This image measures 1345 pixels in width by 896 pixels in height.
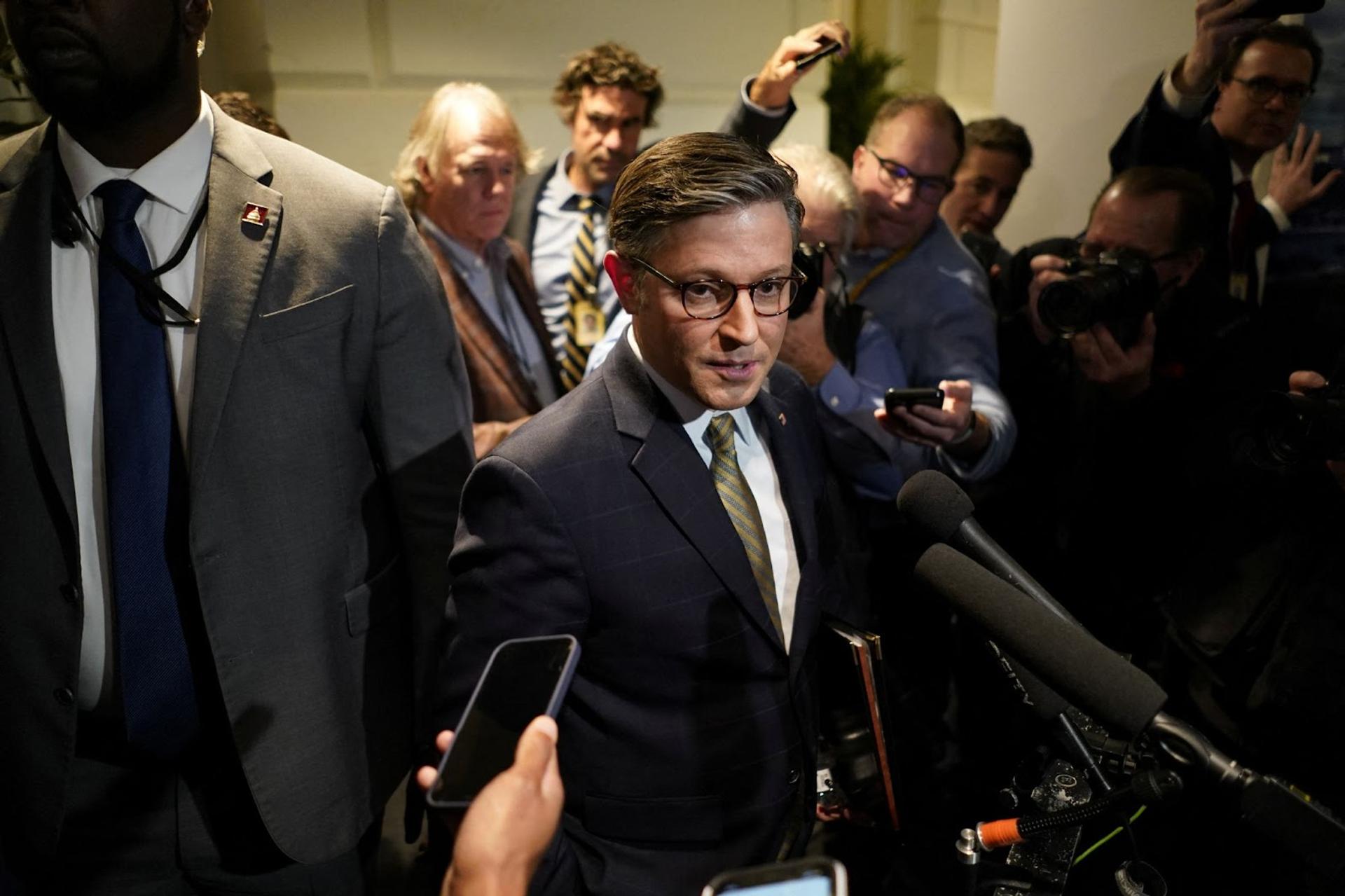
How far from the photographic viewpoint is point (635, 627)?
109 centimetres

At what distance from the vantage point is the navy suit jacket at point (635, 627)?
1043mm

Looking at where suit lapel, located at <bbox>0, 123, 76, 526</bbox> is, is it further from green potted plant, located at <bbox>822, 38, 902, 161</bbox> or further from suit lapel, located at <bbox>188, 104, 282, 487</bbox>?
green potted plant, located at <bbox>822, 38, 902, 161</bbox>

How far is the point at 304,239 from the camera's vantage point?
1.25 metres

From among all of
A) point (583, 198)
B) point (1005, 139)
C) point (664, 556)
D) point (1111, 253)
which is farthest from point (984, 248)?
point (664, 556)

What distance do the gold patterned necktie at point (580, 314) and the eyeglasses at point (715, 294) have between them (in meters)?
1.56

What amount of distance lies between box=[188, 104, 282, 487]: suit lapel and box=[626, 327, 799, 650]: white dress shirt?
1.64 ft

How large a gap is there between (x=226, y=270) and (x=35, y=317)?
0.23m

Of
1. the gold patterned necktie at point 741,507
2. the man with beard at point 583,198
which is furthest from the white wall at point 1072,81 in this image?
the gold patterned necktie at point 741,507

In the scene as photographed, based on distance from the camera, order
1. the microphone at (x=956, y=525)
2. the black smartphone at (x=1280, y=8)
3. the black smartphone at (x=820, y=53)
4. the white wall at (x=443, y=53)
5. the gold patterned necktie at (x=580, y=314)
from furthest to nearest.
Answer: the white wall at (x=443, y=53), the gold patterned necktie at (x=580, y=314), the black smartphone at (x=820, y=53), the black smartphone at (x=1280, y=8), the microphone at (x=956, y=525)

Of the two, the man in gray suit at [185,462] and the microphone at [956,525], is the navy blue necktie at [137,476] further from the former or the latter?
the microphone at [956,525]

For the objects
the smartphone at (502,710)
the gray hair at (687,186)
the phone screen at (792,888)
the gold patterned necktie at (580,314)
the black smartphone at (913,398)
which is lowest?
the gold patterned necktie at (580,314)

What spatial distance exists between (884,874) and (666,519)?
1.94 feet

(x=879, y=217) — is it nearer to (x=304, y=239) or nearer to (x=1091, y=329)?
(x=1091, y=329)

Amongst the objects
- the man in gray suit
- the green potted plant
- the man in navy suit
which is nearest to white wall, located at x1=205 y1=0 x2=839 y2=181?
the green potted plant
